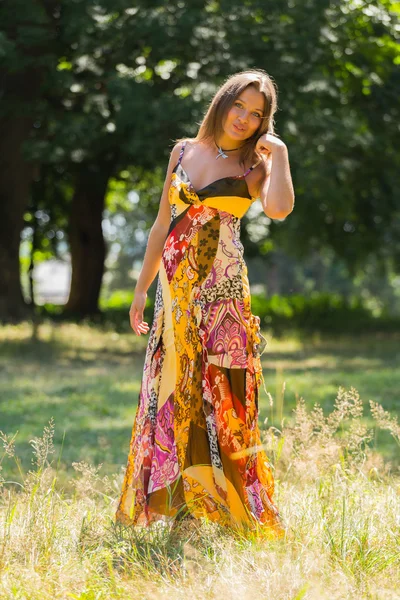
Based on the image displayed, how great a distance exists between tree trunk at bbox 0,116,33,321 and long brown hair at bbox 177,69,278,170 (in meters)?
12.5

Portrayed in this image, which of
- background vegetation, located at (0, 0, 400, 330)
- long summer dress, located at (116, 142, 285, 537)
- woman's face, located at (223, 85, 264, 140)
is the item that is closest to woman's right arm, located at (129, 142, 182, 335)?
long summer dress, located at (116, 142, 285, 537)

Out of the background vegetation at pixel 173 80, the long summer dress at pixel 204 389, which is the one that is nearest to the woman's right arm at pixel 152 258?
the long summer dress at pixel 204 389

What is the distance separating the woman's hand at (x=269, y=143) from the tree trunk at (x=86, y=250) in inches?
670

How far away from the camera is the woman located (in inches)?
135

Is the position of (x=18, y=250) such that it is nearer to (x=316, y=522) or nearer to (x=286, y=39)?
(x=286, y=39)

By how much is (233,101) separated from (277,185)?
1.28 ft

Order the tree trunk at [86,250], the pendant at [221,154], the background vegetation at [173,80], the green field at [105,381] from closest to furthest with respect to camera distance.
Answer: the pendant at [221,154] → the green field at [105,381] → the background vegetation at [173,80] → the tree trunk at [86,250]

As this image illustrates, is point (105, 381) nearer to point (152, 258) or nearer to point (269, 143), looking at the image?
point (152, 258)

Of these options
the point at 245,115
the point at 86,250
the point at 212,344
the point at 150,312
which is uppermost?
the point at 245,115

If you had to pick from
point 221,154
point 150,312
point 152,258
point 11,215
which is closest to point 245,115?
point 221,154

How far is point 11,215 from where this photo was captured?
1600 cm

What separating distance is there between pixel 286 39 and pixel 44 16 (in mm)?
3586

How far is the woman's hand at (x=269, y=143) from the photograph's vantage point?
3407 mm

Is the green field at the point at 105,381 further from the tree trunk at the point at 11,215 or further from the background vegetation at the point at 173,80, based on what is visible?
the background vegetation at the point at 173,80
